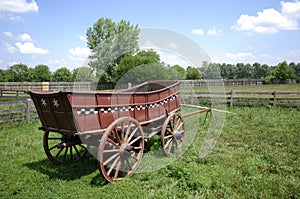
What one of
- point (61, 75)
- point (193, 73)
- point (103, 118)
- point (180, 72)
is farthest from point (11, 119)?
point (61, 75)

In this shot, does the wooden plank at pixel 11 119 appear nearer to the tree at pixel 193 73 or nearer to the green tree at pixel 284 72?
the tree at pixel 193 73

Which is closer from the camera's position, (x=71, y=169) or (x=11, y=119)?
(x=71, y=169)

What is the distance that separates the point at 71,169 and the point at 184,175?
231 centimetres

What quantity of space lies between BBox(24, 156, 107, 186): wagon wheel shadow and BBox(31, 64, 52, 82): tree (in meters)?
85.6

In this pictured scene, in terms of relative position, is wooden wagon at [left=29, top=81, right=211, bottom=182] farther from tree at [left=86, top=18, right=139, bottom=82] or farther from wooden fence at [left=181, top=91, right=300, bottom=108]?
wooden fence at [left=181, top=91, right=300, bottom=108]

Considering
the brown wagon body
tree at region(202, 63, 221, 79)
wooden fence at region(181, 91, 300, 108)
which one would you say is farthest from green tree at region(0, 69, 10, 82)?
tree at region(202, 63, 221, 79)

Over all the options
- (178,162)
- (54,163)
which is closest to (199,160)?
(178,162)

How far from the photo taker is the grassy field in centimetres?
380

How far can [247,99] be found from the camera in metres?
13.5

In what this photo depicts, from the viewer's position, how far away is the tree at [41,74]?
271 feet

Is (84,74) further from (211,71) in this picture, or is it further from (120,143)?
(120,143)

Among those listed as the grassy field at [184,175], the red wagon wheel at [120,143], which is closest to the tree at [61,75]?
the grassy field at [184,175]

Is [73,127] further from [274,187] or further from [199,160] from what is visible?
[274,187]

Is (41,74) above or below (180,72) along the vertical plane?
above
